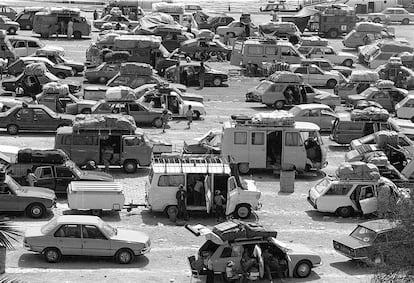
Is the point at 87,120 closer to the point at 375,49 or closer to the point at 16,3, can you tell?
the point at 375,49

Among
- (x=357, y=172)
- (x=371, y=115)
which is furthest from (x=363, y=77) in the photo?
(x=357, y=172)

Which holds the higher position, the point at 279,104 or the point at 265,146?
the point at 265,146

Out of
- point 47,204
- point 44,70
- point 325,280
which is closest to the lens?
point 325,280

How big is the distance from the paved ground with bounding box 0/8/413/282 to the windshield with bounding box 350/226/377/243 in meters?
0.62

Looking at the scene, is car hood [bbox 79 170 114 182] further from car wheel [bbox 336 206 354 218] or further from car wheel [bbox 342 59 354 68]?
car wheel [bbox 342 59 354 68]

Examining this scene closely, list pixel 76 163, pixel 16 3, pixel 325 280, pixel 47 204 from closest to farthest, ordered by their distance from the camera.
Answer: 1. pixel 325 280
2. pixel 47 204
3. pixel 76 163
4. pixel 16 3

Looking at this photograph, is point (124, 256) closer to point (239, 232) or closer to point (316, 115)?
point (239, 232)

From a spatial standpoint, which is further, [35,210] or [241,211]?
[241,211]

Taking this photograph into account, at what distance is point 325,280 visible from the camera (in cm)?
2622

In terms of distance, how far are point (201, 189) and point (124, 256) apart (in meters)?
5.02

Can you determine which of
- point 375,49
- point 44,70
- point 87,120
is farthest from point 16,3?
point 87,120

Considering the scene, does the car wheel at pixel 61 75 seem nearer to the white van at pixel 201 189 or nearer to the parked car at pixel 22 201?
the white van at pixel 201 189

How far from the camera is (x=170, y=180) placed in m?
31.0

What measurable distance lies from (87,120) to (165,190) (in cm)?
615
